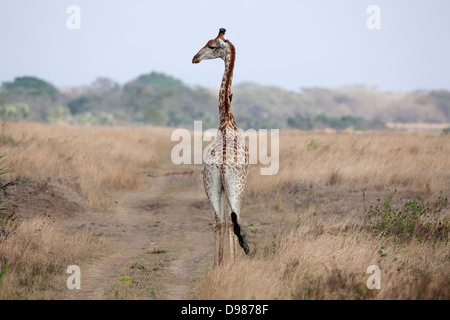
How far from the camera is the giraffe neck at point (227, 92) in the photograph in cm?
782

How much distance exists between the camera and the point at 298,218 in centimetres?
1054

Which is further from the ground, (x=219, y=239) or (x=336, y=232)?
(x=219, y=239)

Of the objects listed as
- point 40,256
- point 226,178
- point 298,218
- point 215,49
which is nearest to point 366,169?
point 298,218

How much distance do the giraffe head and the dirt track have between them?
317cm

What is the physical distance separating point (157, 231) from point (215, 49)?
4.37 m

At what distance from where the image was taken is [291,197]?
13.2m

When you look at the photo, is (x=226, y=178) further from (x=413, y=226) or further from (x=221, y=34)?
(x=413, y=226)

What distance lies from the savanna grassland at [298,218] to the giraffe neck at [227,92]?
6.40 ft

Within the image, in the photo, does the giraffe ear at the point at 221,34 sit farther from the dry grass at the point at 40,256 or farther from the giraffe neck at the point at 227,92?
the dry grass at the point at 40,256

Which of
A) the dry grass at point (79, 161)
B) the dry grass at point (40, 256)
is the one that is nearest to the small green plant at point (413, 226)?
the dry grass at point (40, 256)

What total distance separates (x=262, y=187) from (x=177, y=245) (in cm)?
450

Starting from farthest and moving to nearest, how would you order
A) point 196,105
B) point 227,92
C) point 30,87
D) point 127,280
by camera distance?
point 196,105 → point 30,87 → point 227,92 → point 127,280

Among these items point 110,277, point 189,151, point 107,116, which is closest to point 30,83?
point 107,116
